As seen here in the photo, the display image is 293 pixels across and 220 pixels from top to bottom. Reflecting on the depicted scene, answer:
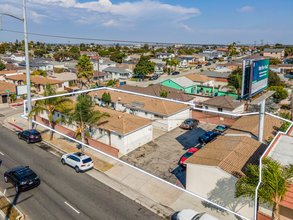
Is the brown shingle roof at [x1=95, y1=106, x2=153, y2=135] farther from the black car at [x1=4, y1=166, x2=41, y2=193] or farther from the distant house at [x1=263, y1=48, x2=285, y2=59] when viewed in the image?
the distant house at [x1=263, y1=48, x2=285, y2=59]

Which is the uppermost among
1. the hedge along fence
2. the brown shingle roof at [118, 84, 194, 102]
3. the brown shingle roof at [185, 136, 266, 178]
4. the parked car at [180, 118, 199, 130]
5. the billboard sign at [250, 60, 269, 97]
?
the billboard sign at [250, 60, 269, 97]

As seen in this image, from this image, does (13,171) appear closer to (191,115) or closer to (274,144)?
(274,144)

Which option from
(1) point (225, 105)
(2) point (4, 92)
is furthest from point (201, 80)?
(2) point (4, 92)

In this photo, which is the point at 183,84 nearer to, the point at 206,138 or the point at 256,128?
the point at 206,138

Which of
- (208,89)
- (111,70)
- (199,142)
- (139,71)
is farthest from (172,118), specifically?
(111,70)

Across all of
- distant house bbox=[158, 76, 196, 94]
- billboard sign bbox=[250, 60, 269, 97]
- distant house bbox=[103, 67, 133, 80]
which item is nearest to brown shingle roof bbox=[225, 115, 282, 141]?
billboard sign bbox=[250, 60, 269, 97]

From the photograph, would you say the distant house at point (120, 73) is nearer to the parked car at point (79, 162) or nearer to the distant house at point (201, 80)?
the distant house at point (201, 80)
